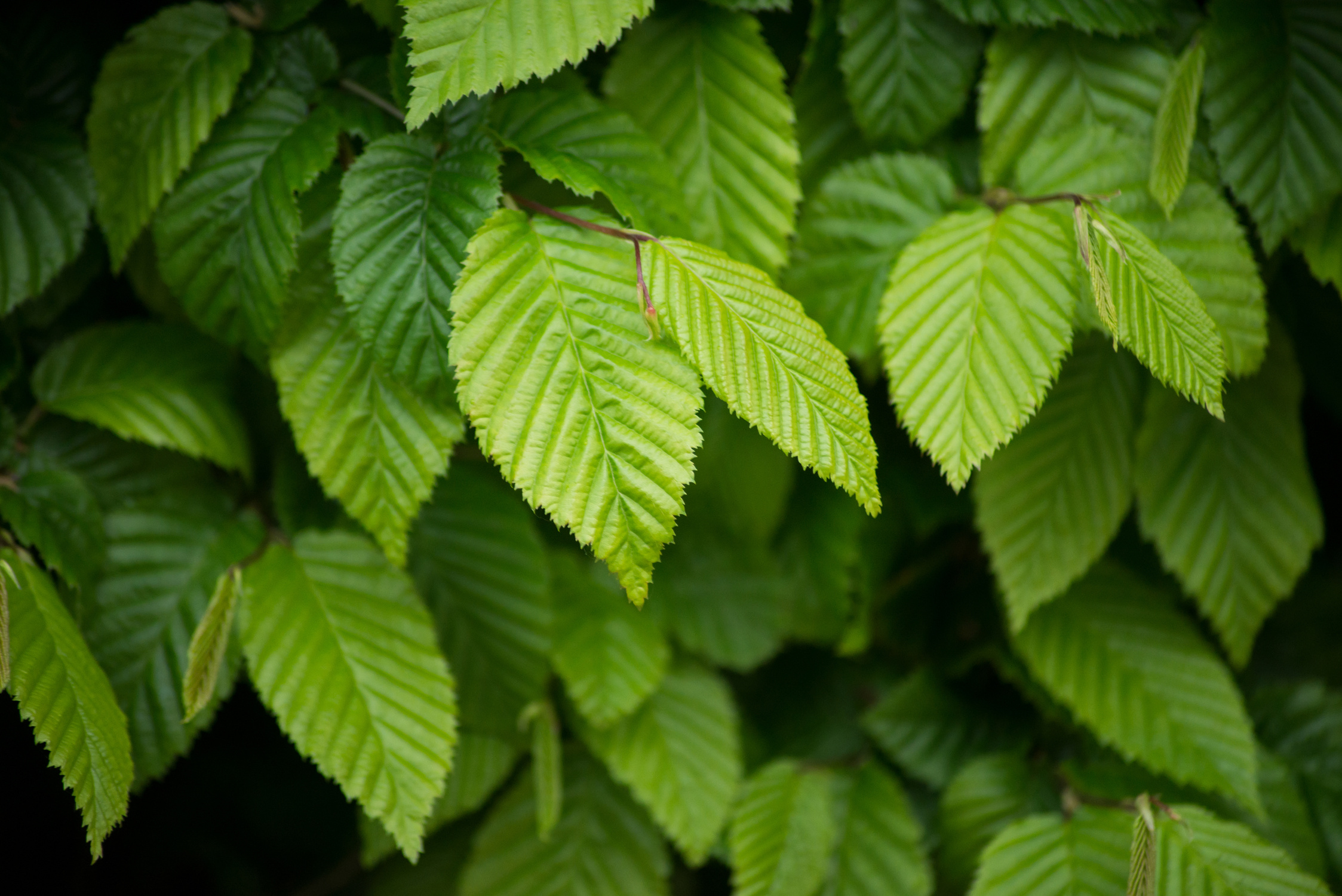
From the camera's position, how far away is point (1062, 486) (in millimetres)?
888

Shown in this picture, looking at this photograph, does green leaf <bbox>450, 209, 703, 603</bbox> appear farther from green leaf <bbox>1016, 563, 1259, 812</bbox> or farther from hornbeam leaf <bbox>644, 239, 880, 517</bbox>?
green leaf <bbox>1016, 563, 1259, 812</bbox>

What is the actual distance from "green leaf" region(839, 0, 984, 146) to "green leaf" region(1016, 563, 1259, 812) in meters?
0.56

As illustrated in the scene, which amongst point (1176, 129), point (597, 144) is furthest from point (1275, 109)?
point (597, 144)

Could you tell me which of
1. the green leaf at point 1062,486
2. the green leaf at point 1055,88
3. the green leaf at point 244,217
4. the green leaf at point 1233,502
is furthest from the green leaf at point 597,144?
the green leaf at point 1233,502

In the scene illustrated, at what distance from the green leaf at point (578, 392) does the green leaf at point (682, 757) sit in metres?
0.48

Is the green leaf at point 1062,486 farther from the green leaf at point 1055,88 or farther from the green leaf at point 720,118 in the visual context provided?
the green leaf at point 720,118

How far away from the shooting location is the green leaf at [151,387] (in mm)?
803

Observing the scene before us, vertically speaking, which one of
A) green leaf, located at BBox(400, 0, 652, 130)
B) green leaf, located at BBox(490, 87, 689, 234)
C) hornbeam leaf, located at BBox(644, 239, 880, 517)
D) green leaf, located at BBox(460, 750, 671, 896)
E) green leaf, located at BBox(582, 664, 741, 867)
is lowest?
green leaf, located at BBox(460, 750, 671, 896)

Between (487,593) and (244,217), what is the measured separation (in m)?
0.42

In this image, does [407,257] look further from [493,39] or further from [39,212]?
[39,212]

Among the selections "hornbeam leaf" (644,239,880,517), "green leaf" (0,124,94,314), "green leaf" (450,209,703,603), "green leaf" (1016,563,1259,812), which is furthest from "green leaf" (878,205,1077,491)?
"green leaf" (0,124,94,314)

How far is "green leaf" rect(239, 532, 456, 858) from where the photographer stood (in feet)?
2.30

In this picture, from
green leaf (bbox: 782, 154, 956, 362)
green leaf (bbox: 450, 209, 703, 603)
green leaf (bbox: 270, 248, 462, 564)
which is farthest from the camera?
green leaf (bbox: 782, 154, 956, 362)

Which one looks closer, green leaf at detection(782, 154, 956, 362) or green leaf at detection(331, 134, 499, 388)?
green leaf at detection(331, 134, 499, 388)
